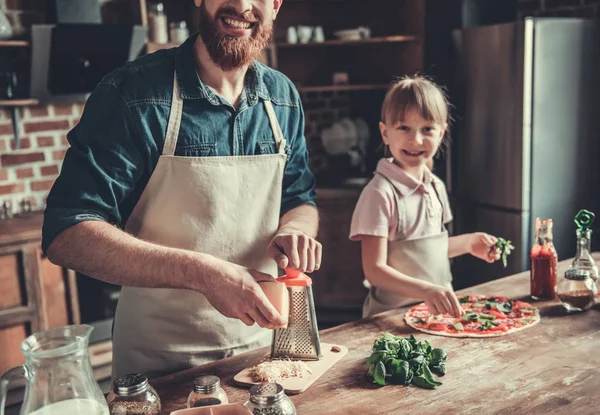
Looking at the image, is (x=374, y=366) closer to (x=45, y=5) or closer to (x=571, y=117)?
(x=571, y=117)

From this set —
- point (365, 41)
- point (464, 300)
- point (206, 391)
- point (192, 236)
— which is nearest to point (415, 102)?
point (464, 300)

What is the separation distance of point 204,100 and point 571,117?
253cm

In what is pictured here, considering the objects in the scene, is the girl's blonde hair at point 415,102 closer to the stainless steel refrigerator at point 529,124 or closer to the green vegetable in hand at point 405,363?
the green vegetable in hand at point 405,363

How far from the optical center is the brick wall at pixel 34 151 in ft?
11.6

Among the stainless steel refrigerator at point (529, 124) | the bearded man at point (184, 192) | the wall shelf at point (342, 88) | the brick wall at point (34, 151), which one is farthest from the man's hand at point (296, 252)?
the wall shelf at point (342, 88)

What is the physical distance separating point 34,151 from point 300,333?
2655 mm

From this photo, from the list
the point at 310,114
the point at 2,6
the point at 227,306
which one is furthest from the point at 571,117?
the point at 2,6

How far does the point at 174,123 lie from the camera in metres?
1.62

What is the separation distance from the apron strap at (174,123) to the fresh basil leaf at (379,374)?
72cm

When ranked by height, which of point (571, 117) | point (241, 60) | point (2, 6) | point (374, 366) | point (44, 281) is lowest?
point (44, 281)

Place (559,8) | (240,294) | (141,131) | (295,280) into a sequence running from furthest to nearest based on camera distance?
(559,8), (141,131), (295,280), (240,294)

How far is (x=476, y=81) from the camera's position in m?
3.67

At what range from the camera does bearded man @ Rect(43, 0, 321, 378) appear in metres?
1.45

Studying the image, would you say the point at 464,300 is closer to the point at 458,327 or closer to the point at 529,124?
the point at 458,327
